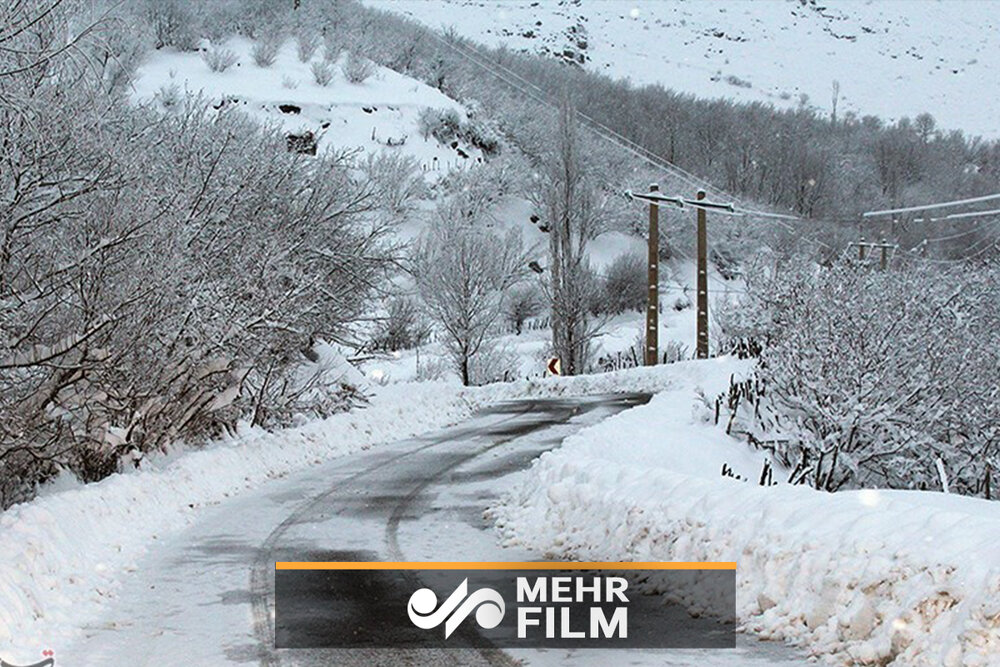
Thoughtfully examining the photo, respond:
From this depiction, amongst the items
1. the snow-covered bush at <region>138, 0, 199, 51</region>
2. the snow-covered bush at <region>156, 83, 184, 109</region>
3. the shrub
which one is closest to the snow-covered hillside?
the snow-covered bush at <region>138, 0, 199, 51</region>

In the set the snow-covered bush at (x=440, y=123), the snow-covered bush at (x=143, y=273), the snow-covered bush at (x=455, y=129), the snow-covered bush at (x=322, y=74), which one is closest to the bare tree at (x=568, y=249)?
the snow-covered bush at (x=143, y=273)

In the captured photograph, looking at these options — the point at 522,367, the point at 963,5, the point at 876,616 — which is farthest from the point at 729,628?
the point at 963,5

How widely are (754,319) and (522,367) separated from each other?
51.8 ft

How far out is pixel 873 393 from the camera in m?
18.1

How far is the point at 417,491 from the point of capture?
1514 centimetres

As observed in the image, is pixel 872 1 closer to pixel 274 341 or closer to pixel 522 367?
pixel 522 367

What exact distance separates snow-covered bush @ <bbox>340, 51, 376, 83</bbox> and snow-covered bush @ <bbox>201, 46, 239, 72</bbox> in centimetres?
673

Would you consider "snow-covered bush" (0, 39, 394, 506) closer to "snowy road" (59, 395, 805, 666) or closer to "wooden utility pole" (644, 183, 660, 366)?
"snowy road" (59, 395, 805, 666)

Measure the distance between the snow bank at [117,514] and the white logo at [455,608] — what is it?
2593mm

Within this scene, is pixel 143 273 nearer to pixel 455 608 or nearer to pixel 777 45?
pixel 455 608

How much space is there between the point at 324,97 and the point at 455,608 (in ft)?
182

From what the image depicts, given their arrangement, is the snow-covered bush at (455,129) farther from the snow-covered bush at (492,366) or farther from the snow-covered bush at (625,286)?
the snow-covered bush at (492,366)

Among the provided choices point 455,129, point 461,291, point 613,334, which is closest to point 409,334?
point 461,291

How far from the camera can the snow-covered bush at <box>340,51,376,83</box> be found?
213 feet
